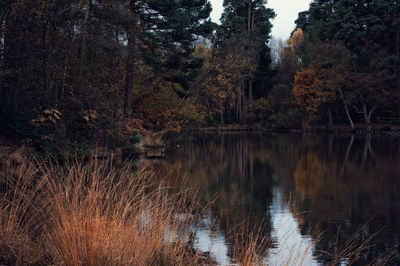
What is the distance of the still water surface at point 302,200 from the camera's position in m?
7.41

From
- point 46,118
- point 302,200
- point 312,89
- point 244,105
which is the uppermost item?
point 312,89

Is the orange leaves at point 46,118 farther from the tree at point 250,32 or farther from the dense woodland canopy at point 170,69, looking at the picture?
the tree at point 250,32

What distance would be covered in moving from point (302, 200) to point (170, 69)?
2166 cm

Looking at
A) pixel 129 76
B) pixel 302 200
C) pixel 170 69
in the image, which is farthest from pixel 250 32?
pixel 302 200

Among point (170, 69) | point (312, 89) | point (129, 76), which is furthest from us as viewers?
point (312, 89)

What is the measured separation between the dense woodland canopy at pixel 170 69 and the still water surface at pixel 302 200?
5.68m

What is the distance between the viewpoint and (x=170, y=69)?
Result: 32062 millimetres

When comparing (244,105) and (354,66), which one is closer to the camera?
(354,66)

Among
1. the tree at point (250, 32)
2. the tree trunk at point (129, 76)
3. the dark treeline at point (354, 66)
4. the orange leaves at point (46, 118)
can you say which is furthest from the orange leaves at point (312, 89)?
the orange leaves at point (46, 118)

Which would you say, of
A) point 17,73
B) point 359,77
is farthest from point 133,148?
point 359,77

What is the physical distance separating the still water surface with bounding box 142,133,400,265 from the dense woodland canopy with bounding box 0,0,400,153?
18.6ft

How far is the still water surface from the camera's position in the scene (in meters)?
7.41

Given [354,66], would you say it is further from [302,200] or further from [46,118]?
[302,200]

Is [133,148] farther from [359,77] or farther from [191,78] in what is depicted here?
[359,77]
